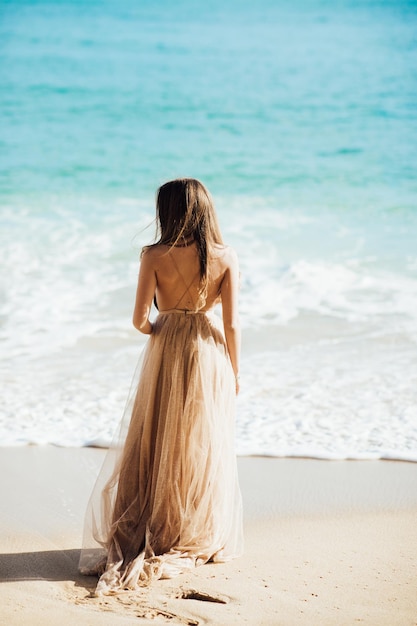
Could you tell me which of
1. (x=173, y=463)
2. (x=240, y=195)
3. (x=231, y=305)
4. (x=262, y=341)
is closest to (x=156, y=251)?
(x=231, y=305)

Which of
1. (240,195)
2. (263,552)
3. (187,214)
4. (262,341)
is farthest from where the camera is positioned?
(240,195)

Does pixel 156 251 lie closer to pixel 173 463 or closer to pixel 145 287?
pixel 145 287

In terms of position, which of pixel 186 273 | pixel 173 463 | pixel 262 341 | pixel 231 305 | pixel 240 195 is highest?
pixel 240 195

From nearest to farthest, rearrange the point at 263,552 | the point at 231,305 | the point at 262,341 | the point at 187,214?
the point at 187,214, the point at 231,305, the point at 263,552, the point at 262,341

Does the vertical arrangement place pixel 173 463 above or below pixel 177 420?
below

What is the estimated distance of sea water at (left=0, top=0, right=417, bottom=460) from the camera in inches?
235

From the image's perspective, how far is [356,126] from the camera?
63.3ft

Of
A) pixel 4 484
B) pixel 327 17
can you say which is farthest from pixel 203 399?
pixel 327 17

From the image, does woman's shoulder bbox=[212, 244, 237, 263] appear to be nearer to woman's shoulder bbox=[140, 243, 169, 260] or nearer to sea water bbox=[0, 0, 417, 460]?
woman's shoulder bbox=[140, 243, 169, 260]

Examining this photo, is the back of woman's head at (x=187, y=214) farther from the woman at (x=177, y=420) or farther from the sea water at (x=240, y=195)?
the sea water at (x=240, y=195)

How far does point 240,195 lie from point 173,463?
11.8m

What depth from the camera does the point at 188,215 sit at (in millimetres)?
3322

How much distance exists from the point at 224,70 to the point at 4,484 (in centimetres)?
2103

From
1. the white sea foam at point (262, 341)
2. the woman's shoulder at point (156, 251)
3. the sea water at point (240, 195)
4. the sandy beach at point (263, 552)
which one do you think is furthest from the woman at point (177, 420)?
the white sea foam at point (262, 341)
